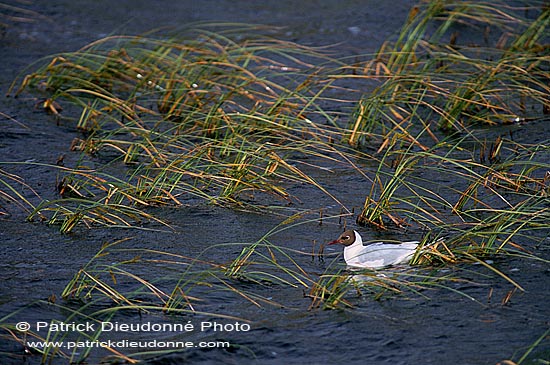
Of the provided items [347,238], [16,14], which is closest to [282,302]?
[347,238]

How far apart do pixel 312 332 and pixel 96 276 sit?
125 centimetres


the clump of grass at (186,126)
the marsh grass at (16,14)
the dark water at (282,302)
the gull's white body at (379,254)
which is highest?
the marsh grass at (16,14)

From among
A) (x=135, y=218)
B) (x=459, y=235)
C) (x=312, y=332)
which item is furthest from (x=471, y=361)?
(x=135, y=218)

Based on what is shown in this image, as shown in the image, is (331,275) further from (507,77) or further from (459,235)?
(507,77)

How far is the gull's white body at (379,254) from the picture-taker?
446 cm

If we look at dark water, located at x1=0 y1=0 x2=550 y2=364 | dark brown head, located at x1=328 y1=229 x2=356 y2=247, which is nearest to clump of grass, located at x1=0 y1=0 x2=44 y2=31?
dark water, located at x1=0 y1=0 x2=550 y2=364

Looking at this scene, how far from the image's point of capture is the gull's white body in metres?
4.46

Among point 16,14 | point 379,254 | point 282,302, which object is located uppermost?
point 16,14

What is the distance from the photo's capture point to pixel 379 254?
4.47 m

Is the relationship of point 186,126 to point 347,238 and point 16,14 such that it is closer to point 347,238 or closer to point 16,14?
point 347,238

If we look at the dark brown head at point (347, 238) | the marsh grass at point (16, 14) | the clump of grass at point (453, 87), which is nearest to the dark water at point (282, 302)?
the dark brown head at point (347, 238)

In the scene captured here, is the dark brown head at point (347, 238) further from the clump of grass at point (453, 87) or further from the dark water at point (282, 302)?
the clump of grass at point (453, 87)

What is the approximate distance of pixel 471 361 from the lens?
12.3 feet

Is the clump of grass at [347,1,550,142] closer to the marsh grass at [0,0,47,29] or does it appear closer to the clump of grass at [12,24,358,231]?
the clump of grass at [12,24,358,231]
